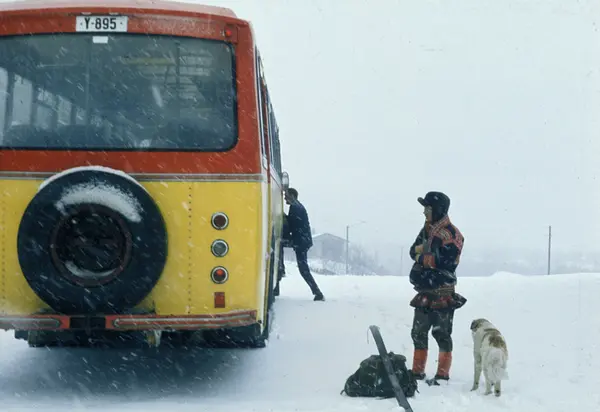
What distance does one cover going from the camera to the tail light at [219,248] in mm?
6523

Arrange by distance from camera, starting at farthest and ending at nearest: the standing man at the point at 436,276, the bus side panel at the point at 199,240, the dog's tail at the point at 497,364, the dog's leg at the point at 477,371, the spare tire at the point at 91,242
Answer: the standing man at the point at 436,276, the dog's leg at the point at 477,371, the dog's tail at the point at 497,364, the bus side panel at the point at 199,240, the spare tire at the point at 91,242

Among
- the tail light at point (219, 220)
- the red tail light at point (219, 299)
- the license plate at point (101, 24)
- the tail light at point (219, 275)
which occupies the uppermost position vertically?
the license plate at point (101, 24)

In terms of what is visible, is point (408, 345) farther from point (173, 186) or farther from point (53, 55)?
point (53, 55)

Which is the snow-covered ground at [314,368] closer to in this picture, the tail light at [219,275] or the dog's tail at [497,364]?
the dog's tail at [497,364]

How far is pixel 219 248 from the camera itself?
21.4 feet

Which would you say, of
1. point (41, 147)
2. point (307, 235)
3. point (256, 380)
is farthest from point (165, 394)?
point (307, 235)

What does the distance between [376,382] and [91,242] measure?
270 cm

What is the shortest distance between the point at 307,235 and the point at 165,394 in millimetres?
7049

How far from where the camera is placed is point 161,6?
6.81 metres

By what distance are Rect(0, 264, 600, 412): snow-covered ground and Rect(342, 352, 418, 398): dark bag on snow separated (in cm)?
11

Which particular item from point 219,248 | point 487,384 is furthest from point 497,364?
point 219,248

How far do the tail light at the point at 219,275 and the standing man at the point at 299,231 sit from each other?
7.19m

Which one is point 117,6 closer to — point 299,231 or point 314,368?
point 314,368

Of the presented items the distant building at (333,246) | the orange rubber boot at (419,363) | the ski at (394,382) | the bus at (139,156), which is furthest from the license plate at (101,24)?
the distant building at (333,246)
